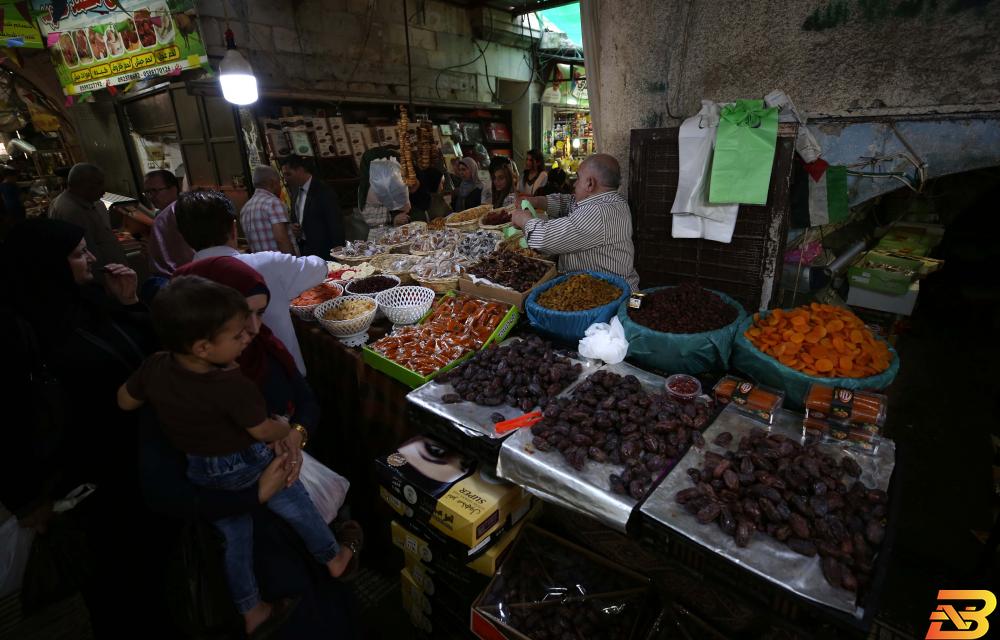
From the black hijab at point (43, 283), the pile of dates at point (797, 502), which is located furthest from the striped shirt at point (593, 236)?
the black hijab at point (43, 283)

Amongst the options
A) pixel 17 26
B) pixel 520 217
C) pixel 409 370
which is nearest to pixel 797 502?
pixel 409 370

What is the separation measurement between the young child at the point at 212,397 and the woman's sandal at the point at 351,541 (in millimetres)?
441

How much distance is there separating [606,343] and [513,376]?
1.88ft

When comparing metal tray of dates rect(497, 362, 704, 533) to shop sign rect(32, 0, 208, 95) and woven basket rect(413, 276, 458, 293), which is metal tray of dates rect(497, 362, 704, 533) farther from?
shop sign rect(32, 0, 208, 95)

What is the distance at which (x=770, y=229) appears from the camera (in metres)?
2.98

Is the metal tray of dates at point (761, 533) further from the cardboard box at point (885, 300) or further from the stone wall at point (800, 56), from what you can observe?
the cardboard box at point (885, 300)

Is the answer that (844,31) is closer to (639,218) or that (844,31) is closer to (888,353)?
(639,218)

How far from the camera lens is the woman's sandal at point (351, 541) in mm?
2104

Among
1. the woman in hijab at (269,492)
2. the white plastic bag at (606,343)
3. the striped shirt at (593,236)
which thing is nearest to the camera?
the woman in hijab at (269,492)

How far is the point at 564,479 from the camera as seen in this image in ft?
5.74

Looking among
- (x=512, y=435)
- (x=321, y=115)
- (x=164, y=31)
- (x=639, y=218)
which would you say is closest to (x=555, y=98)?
(x=321, y=115)

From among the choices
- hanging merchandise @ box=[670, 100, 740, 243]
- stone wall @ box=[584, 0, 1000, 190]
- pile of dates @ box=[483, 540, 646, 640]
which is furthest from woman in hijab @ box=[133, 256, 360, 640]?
stone wall @ box=[584, 0, 1000, 190]

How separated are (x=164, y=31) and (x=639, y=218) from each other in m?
6.64

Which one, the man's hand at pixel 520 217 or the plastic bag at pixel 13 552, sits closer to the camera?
the plastic bag at pixel 13 552
